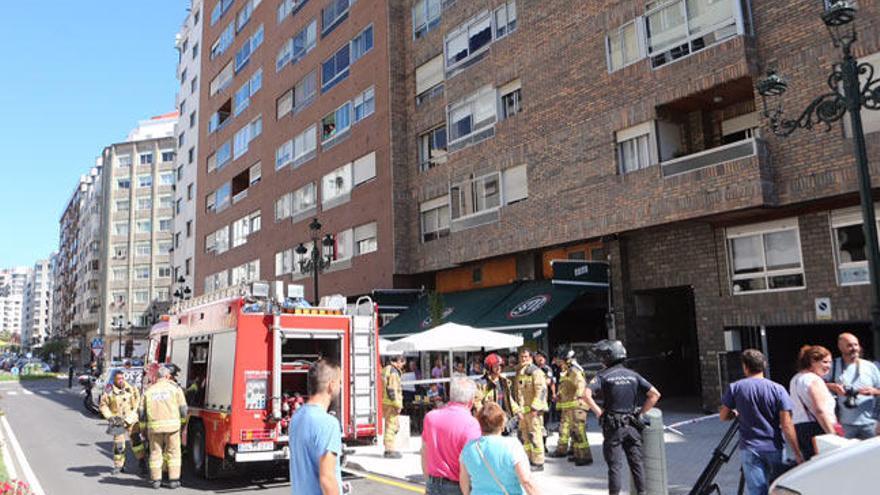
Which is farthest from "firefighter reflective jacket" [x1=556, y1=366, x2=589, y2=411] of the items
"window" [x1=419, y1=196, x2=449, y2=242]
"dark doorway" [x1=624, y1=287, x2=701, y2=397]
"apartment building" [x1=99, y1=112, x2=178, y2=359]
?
"apartment building" [x1=99, y1=112, x2=178, y2=359]

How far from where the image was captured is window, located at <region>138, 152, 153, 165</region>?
87.8 meters

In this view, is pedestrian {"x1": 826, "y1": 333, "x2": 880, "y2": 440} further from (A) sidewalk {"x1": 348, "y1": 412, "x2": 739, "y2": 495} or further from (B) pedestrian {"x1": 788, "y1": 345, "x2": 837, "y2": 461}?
(A) sidewalk {"x1": 348, "y1": 412, "x2": 739, "y2": 495}

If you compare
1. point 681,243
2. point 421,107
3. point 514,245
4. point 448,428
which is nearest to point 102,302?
point 421,107

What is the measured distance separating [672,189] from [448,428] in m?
12.9

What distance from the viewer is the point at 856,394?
6.73 meters

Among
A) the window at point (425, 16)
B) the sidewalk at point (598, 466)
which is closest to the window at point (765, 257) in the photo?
the sidewalk at point (598, 466)

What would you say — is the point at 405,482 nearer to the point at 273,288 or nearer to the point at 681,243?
the point at 273,288

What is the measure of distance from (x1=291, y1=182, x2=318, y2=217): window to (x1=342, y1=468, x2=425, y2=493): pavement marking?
2173 centimetres

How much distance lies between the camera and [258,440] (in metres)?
9.74

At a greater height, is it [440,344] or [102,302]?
[102,302]

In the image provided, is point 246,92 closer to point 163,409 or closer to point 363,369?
point 363,369

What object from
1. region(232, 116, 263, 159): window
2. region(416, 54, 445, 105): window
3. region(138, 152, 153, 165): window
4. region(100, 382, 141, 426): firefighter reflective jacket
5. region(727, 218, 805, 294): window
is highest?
region(138, 152, 153, 165): window

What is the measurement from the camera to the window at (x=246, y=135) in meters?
38.8

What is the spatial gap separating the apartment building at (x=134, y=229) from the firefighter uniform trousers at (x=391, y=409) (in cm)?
7525
